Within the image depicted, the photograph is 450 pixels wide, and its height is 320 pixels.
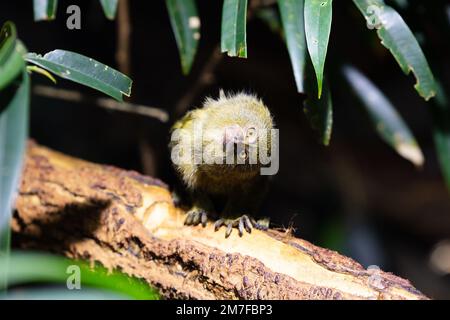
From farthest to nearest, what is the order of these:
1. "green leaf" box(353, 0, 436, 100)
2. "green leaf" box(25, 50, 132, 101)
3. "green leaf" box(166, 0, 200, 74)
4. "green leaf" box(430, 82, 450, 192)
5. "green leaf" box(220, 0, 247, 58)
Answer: "green leaf" box(430, 82, 450, 192), "green leaf" box(166, 0, 200, 74), "green leaf" box(353, 0, 436, 100), "green leaf" box(220, 0, 247, 58), "green leaf" box(25, 50, 132, 101)

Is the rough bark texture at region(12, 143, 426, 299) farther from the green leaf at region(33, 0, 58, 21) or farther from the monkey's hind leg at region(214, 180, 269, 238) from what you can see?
the green leaf at region(33, 0, 58, 21)

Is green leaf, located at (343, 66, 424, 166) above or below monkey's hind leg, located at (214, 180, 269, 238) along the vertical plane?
above

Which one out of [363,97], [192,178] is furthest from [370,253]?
[192,178]

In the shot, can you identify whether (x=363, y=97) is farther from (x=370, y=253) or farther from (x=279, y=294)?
(x=370, y=253)

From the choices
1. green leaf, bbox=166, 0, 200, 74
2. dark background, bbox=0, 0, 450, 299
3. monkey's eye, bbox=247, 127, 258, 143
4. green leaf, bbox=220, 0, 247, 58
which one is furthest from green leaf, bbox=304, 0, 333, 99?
dark background, bbox=0, 0, 450, 299

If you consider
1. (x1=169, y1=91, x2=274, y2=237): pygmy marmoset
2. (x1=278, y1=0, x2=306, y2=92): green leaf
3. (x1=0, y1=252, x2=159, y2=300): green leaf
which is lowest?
(x1=0, y1=252, x2=159, y2=300): green leaf

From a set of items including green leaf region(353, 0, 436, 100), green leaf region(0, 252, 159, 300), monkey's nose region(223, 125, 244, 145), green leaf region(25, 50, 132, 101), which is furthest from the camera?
monkey's nose region(223, 125, 244, 145)

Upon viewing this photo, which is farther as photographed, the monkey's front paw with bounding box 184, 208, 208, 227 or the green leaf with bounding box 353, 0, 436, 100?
the monkey's front paw with bounding box 184, 208, 208, 227
